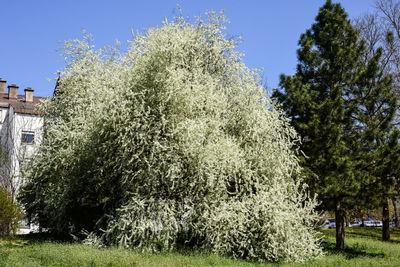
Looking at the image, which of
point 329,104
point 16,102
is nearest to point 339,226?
point 329,104

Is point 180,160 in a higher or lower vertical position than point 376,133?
lower

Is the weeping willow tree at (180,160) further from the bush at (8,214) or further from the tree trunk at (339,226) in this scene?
the tree trunk at (339,226)

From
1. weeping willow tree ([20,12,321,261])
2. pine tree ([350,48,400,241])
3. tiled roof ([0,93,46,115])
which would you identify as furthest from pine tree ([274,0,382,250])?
tiled roof ([0,93,46,115])

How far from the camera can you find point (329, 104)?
18.0 m

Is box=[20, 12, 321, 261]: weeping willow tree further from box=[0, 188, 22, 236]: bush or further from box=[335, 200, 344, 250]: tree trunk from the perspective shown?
box=[335, 200, 344, 250]: tree trunk

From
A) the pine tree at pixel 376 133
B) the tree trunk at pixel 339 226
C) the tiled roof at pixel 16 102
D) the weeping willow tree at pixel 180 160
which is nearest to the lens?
the weeping willow tree at pixel 180 160

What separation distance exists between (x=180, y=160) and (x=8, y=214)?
834 centimetres

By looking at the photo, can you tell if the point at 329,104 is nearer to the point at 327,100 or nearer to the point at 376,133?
the point at 327,100

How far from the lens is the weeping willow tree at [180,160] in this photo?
14.2 metres

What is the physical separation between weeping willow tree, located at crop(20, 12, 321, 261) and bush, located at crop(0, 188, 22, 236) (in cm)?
140

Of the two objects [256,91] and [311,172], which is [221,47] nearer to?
[256,91]

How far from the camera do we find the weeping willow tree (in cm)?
1423

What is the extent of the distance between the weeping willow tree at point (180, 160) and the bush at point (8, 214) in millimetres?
1404

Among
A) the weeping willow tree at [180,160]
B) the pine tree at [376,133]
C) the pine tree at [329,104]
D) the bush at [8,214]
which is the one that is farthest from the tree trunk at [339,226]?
the bush at [8,214]
